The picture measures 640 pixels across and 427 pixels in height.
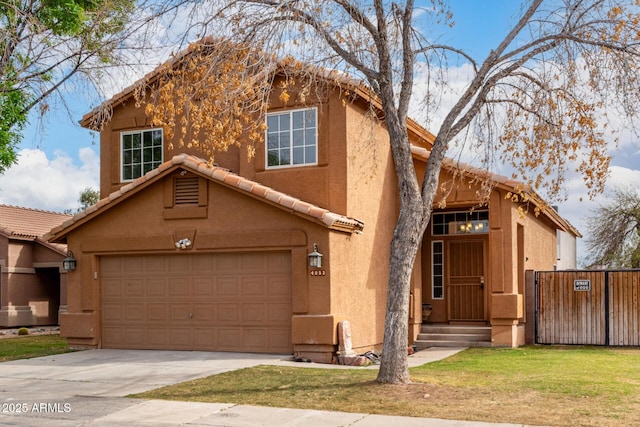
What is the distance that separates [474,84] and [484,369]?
5.25 metres

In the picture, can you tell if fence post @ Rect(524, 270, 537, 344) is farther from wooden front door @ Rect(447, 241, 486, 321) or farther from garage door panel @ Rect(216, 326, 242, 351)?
garage door panel @ Rect(216, 326, 242, 351)

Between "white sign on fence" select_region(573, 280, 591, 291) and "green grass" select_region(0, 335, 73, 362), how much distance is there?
12.4m

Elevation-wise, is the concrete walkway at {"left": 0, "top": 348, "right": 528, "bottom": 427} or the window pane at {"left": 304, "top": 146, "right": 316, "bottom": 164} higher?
the window pane at {"left": 304, "top": 146, "right": 316, "bottom": 164}

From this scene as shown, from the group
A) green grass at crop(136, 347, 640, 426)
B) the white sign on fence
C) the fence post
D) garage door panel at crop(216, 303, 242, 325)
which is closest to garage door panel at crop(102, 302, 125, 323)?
garage door panel at crop(216, 303, 242, 325)

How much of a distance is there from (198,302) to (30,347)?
5.24 metres

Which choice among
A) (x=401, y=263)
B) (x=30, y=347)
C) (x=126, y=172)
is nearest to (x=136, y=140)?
(x=126, y=172)

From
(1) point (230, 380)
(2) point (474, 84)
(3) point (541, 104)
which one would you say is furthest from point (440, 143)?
(1) point (230, 380)

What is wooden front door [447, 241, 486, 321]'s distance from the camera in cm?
1984

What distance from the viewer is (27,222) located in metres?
29.5

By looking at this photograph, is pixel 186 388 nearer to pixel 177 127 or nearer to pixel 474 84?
pixel 474 84

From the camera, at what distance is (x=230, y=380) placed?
1217cm

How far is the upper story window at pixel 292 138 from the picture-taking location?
54.7 feet

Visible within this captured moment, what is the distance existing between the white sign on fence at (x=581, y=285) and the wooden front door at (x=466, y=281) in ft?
7.61

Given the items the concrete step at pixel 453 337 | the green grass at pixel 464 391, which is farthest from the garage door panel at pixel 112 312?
the concrete step at pixel 453 337
